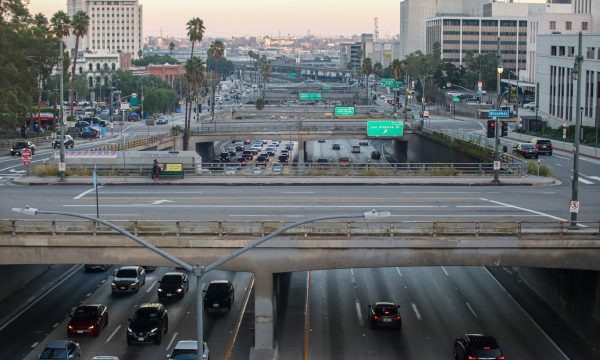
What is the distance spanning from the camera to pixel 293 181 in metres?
60.1

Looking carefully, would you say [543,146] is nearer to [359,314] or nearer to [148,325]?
[359,314]

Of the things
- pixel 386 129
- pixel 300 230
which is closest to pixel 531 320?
pixel 300 230

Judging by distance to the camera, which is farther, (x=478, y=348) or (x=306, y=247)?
(x=306, y=247)

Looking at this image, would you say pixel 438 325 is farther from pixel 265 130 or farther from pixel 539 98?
pixel 539 98

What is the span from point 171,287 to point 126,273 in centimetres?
330

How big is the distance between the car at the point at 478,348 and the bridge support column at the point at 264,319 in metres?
7.07

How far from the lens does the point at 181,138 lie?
4289 inches

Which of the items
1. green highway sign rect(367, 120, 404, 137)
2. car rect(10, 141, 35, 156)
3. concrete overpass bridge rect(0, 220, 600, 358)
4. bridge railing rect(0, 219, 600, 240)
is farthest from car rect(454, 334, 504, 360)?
car rect(10, 141, 35, 156)

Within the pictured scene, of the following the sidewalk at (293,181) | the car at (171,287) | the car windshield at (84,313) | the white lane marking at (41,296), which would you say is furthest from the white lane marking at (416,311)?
the white lane marking at (41,296)

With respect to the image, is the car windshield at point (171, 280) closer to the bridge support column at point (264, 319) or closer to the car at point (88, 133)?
the bridge support column at point (264, 319)

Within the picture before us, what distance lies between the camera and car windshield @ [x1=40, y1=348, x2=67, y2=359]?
110 feet

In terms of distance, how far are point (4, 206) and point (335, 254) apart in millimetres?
22046

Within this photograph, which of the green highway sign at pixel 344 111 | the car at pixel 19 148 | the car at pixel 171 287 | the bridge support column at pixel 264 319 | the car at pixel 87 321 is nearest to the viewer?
the bridge support column at pixel 264 319

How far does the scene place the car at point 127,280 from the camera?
4544cm
